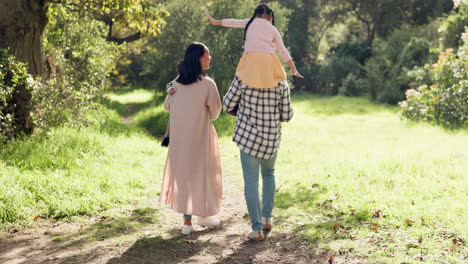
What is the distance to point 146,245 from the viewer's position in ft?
17.1

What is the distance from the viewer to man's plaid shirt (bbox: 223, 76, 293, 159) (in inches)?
200

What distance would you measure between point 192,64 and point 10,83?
17.5 ft

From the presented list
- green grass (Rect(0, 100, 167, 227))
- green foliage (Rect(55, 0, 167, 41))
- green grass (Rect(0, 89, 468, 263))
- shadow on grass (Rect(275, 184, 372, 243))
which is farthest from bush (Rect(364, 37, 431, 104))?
shadow on grass (Rect(275, 184, 372, 243))

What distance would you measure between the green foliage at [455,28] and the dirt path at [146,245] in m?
18.8

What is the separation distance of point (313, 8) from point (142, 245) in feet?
116

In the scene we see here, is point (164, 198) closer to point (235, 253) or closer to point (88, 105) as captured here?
point (235, 253)

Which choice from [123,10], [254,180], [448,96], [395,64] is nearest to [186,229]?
[254,180]

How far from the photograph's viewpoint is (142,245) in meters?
5.22

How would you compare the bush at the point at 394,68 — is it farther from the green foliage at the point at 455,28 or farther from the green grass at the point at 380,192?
the green grass at the point at 380,192

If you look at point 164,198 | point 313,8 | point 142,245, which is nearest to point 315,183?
point 164,198

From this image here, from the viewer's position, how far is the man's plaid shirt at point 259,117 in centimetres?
509

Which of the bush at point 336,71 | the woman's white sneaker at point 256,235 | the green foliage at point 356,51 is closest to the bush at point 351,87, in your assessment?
the bush at point 336,71

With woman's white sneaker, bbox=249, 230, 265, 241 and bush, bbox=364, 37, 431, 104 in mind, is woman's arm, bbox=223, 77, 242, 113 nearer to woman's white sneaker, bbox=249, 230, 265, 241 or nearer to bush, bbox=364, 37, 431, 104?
woman's white sneaker, bbox=249, 230, 265, 241

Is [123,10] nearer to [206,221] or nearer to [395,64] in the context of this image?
[206,221]
